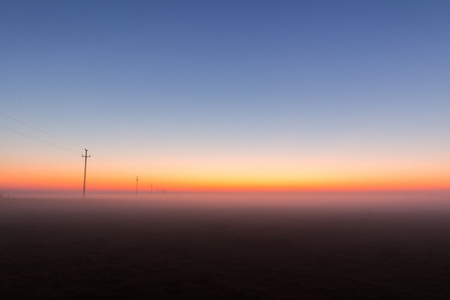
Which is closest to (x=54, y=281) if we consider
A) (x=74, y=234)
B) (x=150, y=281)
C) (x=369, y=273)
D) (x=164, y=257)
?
(x=150, y=281)

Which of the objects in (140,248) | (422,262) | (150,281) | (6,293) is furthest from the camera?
(140,248)

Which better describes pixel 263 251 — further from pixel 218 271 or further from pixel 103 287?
pixel 103 287

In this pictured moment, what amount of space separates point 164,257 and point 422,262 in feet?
67.0

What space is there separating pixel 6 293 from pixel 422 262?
92.6 feet

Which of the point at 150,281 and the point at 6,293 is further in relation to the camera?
the point at 150,281

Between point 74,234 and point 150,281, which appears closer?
point 150,281

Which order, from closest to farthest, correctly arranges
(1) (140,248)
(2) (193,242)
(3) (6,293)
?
(3) (6,293) < (1) (140,248) < (2) (193,242)

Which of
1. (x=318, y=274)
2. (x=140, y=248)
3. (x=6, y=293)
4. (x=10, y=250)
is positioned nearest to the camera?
(x=6, y=293)

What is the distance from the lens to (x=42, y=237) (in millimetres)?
37469

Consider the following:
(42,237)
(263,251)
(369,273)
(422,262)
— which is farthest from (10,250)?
(422,262)

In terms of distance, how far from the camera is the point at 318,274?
2183 cm

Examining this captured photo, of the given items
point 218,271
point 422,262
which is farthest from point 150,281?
point 422,262

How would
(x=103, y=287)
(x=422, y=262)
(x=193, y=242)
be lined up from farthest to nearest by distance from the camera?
(x=193, y=242), (x=422, y=262), (x=103, y=287)

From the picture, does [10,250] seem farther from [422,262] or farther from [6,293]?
[422,262]
